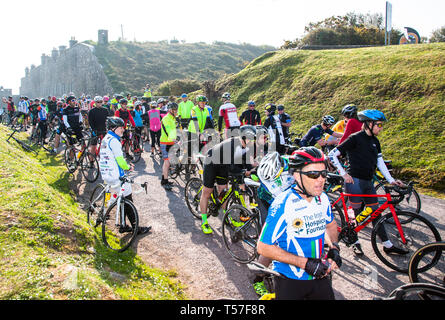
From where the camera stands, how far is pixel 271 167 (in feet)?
12.0

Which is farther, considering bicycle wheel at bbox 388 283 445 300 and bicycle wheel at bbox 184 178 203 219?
bicycle wheel at bbox 184 178 203 219

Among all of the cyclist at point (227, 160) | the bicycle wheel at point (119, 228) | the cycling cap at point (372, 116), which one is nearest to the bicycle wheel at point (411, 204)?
the cycling cap at point (372, 116)

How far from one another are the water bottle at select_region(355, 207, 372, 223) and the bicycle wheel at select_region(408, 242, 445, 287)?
3.45 feet

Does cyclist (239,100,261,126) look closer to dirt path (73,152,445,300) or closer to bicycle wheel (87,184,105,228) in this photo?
dirt path (73,152,445,300)

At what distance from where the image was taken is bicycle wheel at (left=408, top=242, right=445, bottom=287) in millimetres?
3728

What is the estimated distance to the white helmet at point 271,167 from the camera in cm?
362

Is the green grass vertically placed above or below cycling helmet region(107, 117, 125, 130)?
below

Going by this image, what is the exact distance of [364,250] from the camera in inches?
211

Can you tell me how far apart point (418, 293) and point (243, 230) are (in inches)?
114

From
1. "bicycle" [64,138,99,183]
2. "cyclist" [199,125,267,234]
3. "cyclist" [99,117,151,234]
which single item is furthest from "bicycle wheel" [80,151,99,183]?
"cyclist" [199,125,267,234]

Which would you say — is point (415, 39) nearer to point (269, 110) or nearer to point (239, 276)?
point (269, 110)

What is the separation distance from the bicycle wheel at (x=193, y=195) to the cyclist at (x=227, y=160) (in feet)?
2.77

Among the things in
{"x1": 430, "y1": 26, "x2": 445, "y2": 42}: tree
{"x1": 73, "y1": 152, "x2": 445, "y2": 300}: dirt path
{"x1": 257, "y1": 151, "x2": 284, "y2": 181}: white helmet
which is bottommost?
{"x1": 73, "y1": 152, "x2": 445, "y2": 300}: dirt path

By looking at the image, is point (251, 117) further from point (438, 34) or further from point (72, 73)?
point (72, 73)
